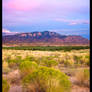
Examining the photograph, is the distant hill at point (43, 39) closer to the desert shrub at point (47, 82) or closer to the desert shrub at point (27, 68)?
the desert shrub at point (27, 68)

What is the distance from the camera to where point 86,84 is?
8.94 metres

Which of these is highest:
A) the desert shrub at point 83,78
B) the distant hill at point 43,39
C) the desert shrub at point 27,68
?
the distant hill at point 43,39

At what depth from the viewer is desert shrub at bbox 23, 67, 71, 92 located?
660 centimetres

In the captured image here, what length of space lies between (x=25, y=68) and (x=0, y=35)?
578 centimetres

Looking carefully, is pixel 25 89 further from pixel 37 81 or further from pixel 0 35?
pixel 0 35

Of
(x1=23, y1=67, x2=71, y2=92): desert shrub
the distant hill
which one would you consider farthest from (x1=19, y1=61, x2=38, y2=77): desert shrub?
the distant hill

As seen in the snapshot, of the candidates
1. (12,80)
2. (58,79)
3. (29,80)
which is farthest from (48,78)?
(12,80)

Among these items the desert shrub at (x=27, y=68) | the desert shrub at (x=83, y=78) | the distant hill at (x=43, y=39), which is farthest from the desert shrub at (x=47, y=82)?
the distant hill at (x=43, y=39)

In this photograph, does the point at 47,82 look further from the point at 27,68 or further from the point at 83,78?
the point at 27,68

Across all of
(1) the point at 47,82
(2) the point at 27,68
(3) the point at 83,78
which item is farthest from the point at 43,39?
(1) the point at 47,82

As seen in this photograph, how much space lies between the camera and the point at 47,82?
6.72 m

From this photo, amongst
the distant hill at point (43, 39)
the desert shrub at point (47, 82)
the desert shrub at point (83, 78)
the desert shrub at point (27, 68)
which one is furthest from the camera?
the distant hill at point (43, 39)

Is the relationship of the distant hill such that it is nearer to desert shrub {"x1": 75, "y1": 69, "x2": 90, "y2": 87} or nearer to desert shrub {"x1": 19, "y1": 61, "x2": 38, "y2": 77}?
desert shrub {"x1": 19, "y1": 61, "x2": 38, "y2": 77}

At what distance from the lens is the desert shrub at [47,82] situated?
21.7 ft
